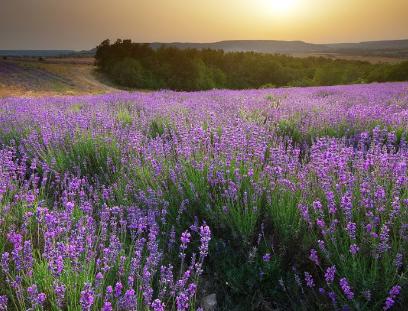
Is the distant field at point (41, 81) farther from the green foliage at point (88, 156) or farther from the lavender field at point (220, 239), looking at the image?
the lavender field at point (220, 239)

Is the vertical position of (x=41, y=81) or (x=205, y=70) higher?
(x=41, y=81)

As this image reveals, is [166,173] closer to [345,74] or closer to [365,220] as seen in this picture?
[365,220]

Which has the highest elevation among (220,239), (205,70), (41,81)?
(220,239)

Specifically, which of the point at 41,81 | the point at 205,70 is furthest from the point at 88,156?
the point at 205,70

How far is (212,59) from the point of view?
4988 centimetres

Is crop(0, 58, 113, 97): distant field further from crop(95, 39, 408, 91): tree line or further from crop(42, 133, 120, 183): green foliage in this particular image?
crop(42, 133, 120, 183): green foliage

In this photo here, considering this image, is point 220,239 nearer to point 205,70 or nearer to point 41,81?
point 41,81

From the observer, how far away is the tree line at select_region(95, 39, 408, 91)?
38281mm

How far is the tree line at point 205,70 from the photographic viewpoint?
126 feet

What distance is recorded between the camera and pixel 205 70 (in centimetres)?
4475

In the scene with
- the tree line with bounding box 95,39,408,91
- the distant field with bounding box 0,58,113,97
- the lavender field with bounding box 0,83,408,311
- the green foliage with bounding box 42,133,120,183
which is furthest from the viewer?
the tree line with bounding box 95,39,408,91

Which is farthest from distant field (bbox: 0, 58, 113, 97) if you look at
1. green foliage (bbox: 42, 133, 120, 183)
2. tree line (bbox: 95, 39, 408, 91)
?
green foliage (bbox: 42, 133, 120, 183)

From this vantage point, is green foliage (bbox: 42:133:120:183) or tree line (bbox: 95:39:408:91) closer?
green foliage (bbox: 42:133:120:183)

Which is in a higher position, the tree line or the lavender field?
the lavender field
